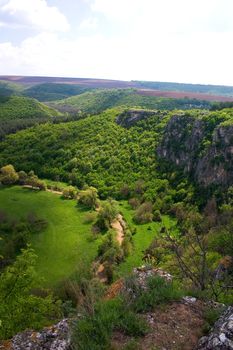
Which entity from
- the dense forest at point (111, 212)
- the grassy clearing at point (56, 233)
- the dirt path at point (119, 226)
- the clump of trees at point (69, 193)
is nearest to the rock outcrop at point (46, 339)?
the dense forest at point (111, 212)

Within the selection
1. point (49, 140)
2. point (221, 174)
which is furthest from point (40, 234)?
point (49, 140)

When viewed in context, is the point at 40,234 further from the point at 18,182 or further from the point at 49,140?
the point at 49,140

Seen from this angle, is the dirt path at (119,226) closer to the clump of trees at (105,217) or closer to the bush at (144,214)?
the clump of trees at (105,217)

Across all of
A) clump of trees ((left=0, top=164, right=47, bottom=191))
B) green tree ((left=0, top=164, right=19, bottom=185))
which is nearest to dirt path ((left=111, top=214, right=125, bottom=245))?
clump of trees ((left=0, top=164, right=47, bottom=191))

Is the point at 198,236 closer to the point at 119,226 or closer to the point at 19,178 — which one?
the point at 119,226

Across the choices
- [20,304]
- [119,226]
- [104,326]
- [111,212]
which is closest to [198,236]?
[20,304]

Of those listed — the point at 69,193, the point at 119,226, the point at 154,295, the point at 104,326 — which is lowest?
the point at 119,226
